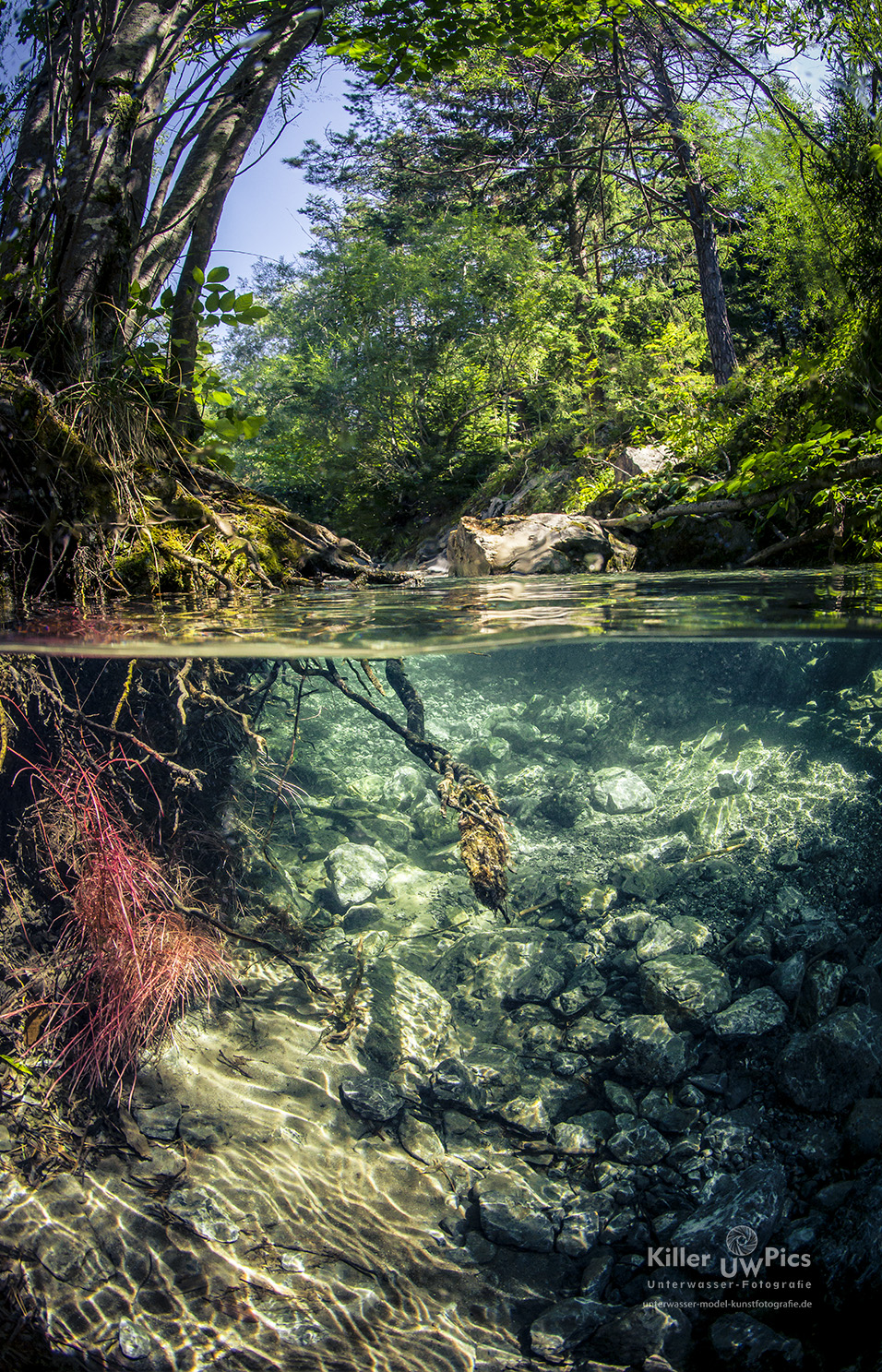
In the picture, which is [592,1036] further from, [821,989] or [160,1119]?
[160,1119]

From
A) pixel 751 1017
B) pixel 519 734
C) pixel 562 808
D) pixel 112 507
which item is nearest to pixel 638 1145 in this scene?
pixel 751 1017

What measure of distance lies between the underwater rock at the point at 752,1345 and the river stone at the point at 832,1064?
1.28 meters

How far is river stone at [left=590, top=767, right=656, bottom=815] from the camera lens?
7.07m

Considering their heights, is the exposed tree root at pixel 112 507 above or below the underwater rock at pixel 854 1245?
above

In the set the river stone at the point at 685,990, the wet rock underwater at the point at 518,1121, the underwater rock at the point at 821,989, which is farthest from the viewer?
the underwater rock at the point at 821,989

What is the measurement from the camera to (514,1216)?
3.46 meters

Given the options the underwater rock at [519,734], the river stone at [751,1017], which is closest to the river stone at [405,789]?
the underwater rock at [519,734]

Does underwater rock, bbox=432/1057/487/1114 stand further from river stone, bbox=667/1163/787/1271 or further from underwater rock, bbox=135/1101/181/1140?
underwater rock, bbox=135/1101/181/1140

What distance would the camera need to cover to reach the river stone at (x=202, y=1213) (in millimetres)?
3422

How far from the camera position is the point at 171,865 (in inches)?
177

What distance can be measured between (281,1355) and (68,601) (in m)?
4.18

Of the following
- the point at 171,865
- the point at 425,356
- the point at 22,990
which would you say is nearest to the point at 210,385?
the point at 171,865

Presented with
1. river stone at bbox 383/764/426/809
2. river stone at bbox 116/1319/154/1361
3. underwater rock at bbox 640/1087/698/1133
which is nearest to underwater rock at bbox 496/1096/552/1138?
underwater rock at bbox 640/1087/698/1133

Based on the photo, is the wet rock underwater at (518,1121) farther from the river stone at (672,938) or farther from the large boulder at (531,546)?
the large boulder at (531,546)
